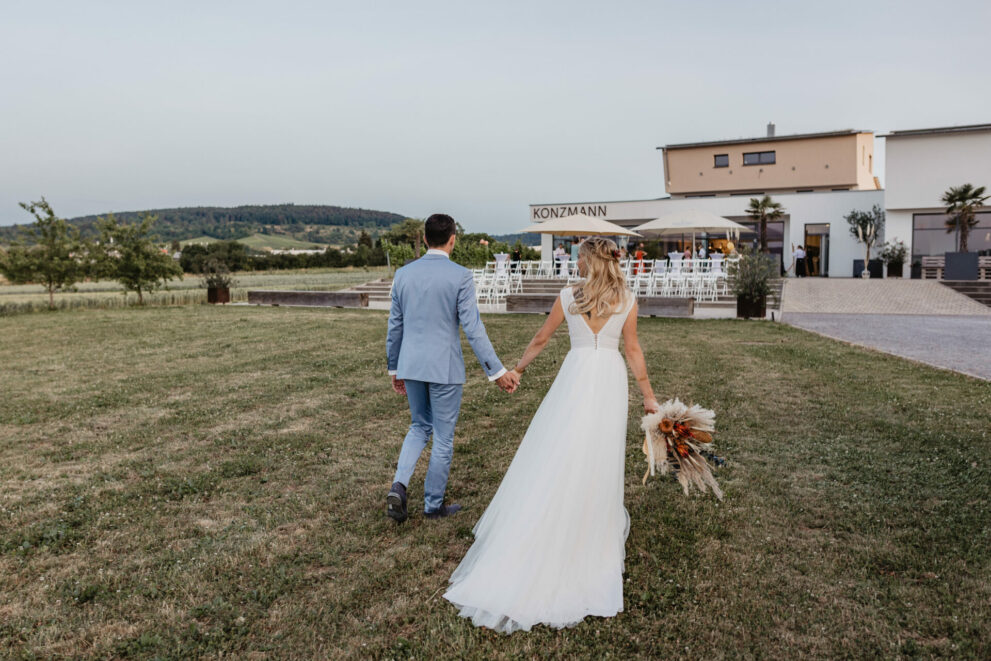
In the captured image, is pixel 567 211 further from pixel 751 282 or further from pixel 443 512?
pixel 443 512

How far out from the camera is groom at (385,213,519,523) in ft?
12.2

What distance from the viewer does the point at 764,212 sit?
28.1 metres

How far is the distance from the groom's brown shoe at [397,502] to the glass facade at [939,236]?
29.0 m

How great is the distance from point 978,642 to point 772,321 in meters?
13.4

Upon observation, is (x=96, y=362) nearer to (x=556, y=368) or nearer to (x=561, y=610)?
(x=556, y=368)

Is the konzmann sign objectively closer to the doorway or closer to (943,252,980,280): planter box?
the doorway

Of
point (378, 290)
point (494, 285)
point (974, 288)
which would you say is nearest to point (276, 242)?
point (378, 290)

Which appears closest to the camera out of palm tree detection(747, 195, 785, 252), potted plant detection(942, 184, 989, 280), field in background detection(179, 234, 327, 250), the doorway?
potted plant detection(942, 184, 989, 280)

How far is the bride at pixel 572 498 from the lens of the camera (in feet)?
9.47

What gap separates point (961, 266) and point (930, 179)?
18.1 feet

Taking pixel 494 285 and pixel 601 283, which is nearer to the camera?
pixel 601 283

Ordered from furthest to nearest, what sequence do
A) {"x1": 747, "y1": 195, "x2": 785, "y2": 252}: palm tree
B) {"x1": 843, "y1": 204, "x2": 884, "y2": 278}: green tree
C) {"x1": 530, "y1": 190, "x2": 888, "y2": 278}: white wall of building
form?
{"x1": 530, "y1": 190, "x2": 888, "y2": 278}: white wall of building → {"x1": 747, "y1": 195, "x2": 785, "y2": 252}: palm tree → {"x1": 843, "y1": 204, "x2": 884, "y2": 278}: green tree

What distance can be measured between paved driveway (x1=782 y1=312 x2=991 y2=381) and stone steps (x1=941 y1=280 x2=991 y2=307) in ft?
13.4

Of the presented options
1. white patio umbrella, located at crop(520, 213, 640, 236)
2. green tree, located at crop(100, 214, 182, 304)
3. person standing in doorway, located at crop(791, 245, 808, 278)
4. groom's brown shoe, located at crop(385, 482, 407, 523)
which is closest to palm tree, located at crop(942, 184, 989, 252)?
person standing in doorway, located at crop(791, 245, 808, 278)
